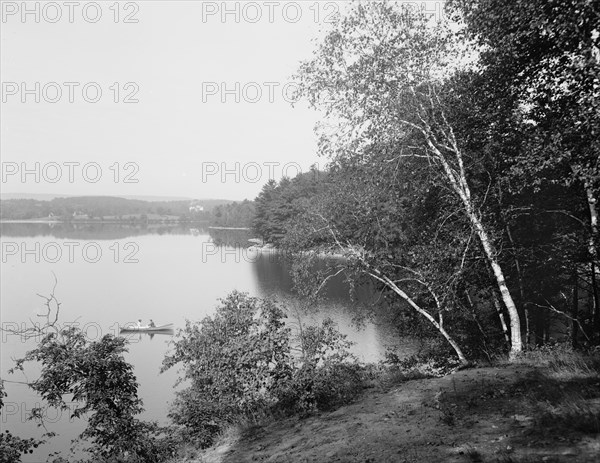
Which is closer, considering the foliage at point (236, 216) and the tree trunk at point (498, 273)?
the tree trunk at point (498, 273)

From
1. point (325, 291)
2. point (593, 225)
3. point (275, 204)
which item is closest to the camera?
point (593, 225)

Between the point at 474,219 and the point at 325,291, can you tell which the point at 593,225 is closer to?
the point at 474,219

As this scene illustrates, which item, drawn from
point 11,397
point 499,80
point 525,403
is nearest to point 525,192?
point 499,80

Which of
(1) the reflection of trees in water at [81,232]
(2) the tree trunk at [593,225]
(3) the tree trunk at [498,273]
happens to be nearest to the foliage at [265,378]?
(3) the tree trunk at [498,273]

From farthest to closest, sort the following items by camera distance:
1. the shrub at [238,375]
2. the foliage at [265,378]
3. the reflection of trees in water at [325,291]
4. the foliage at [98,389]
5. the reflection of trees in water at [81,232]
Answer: the reflection of trees in water at [81,232] → the reflection of trees in water at [325,291] → the shrub at [238,375] → the foliage at [265,378] → the foliage at [98,389]

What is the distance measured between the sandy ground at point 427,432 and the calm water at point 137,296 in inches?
157

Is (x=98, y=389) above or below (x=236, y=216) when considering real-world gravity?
below

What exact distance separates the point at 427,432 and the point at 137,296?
45.4 meters

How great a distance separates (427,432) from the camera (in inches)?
273

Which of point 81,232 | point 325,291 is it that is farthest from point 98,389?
point 81,232

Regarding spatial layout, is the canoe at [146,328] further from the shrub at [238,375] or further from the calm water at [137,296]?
the shrub at [238,375]

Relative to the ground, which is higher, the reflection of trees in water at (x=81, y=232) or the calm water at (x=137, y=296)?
the reflection of trees in water at (x=81, y=232)

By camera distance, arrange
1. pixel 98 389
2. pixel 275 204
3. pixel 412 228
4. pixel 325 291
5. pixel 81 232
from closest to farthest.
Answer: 1. pixel 98 389
2. pixel 412 228
3. pixel 325 291
4. pixel 275 204
5. pixel 81 232

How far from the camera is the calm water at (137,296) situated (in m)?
20.8
